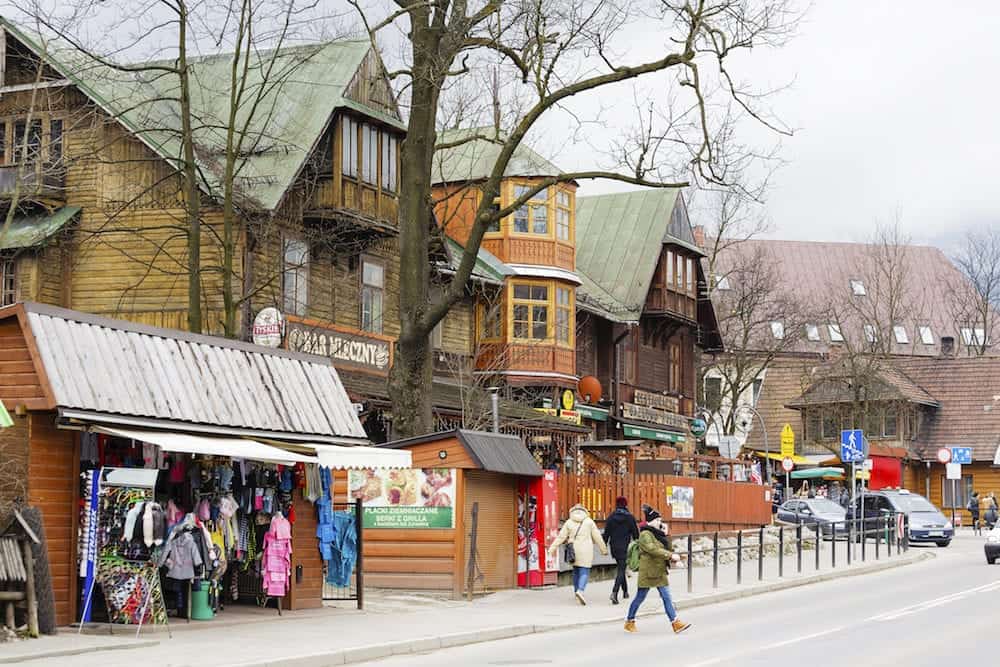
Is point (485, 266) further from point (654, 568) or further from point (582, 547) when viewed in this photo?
point (654, 568)

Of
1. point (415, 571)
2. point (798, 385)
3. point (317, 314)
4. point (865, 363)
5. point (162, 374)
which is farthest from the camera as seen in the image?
point (798, 385)

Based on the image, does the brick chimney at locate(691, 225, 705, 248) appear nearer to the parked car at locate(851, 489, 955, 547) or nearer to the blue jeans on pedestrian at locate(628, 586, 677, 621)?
the parked car at locate(851, 489, 955, 547)

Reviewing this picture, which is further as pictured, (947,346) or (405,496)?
(947,346)


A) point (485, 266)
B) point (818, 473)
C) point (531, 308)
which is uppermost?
point (485, 266)

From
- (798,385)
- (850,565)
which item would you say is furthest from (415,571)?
(798,385)

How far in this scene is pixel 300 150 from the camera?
113 feet

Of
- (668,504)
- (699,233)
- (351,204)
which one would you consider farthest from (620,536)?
(699,233)

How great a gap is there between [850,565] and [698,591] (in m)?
8.93

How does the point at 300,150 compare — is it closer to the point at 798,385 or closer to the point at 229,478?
the point at 229,478

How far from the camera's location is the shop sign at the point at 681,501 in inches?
1432

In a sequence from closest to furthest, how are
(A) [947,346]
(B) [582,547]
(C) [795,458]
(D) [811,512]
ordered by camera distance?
(B) [582,547]
(D) [811,512]
(C) [795,458]
(A) [947,346]

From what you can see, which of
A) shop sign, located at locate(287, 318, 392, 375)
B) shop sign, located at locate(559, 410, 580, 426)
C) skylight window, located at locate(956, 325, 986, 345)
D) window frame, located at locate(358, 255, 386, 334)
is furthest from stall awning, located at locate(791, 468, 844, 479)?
shop sign, located at locate(287, 318, 392, 375)

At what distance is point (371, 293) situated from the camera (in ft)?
127

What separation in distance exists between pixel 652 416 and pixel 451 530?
31.6 metres
